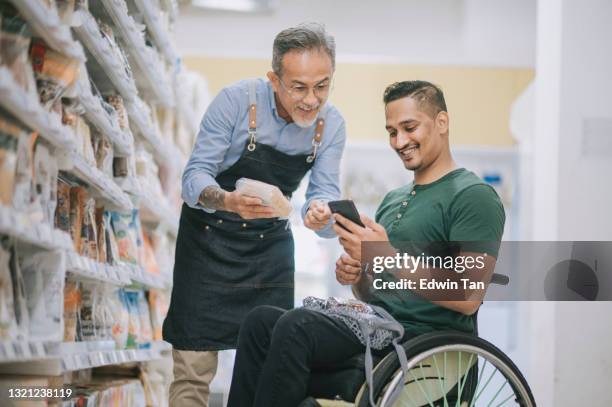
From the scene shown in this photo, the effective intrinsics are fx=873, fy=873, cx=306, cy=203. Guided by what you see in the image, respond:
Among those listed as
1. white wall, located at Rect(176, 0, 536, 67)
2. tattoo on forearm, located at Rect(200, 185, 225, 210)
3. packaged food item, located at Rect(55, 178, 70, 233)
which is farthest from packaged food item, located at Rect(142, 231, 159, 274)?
white wall, located at Rect(176, 0, 536, 67)

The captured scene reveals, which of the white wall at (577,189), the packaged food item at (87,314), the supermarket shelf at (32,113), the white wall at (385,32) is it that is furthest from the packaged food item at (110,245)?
the white wall at (385,32)

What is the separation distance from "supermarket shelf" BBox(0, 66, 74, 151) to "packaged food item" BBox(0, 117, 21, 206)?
4 centimetres

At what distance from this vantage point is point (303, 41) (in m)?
2.67

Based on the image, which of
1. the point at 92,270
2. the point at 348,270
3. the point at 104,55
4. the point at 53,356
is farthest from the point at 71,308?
the point at 348,270

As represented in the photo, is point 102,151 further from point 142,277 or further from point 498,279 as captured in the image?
point 498,279

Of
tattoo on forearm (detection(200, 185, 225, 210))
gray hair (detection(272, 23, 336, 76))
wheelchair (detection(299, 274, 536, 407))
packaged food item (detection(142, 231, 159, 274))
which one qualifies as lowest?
wheelchair (detection(299, 274, 536, 407))

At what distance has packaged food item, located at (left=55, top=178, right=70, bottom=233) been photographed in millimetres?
2691

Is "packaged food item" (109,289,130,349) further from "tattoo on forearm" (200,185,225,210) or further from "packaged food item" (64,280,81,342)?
"tattoo on forearm" (200,185,225,210)

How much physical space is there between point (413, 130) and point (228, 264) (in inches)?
31.0

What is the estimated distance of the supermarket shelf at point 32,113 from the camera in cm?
188

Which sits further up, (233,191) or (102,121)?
(102,121)

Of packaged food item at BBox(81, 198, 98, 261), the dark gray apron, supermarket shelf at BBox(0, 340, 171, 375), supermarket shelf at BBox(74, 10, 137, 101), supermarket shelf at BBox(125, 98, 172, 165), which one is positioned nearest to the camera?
supermarket shelf at BBox(0, 340, 171, 375)

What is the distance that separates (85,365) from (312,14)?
19.4 feet

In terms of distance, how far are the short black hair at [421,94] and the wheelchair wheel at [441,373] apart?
2.31 ft
